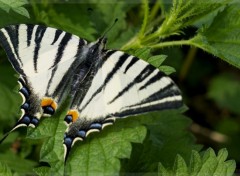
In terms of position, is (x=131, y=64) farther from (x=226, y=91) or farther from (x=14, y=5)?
(x=226, y=91)

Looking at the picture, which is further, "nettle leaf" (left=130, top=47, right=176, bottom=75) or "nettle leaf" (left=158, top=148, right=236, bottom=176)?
"nettle leaf" (left=130, top=47, right=176, bottom=75)

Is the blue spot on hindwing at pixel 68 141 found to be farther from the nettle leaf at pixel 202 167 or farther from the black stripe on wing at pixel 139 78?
the nettle leaf at pixel 202 167

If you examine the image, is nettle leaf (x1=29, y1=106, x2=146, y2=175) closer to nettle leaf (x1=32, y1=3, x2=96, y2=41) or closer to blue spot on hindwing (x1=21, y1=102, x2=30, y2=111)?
blue spot on hindwing (x1=21, y1=102, x2=30, y2=111)

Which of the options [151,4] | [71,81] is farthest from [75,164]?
[151,4]

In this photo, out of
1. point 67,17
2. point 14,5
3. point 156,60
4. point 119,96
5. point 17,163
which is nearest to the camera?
point 119,96

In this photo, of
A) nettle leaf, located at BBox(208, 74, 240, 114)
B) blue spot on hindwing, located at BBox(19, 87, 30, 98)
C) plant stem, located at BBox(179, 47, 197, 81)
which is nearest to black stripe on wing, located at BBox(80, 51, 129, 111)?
blue spot on hindwing, located at BBox(19, 87, 30, 98)

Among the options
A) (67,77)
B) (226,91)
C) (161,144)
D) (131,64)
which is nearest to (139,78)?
(131,64)

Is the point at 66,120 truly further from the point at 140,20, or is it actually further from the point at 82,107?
the point at 140,20
